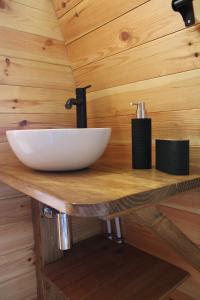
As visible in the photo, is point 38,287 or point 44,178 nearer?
point 44,178

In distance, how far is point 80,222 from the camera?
1287 mm

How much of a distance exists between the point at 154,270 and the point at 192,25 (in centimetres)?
88

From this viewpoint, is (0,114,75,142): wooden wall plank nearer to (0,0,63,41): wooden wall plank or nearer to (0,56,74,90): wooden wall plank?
(0,56,74,90): wooden wall plank

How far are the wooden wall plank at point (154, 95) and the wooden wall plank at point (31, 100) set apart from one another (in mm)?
157

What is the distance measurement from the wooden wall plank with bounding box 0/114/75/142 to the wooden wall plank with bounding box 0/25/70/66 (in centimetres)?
27

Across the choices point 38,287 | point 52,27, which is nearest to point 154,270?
point 38,287

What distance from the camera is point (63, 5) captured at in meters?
1.14

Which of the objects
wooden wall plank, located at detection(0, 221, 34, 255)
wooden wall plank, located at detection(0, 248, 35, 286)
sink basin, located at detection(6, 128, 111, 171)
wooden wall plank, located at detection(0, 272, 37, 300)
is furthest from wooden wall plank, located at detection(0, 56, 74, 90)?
wooden wall plank, located at detection(0, 272, 37, 300)

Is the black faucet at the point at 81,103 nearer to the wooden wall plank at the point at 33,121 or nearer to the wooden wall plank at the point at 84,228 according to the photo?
the wooden wall plank at the point at 33,121

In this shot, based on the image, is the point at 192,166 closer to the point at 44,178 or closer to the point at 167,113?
the point at 167,113

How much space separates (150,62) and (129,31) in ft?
0.48

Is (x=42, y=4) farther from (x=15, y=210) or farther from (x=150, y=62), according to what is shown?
(x=15, y=210)

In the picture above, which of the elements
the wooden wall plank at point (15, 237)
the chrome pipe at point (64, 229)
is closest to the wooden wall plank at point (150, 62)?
the chrome pipe at point (64, 229)

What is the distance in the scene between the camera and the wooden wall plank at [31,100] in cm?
109
